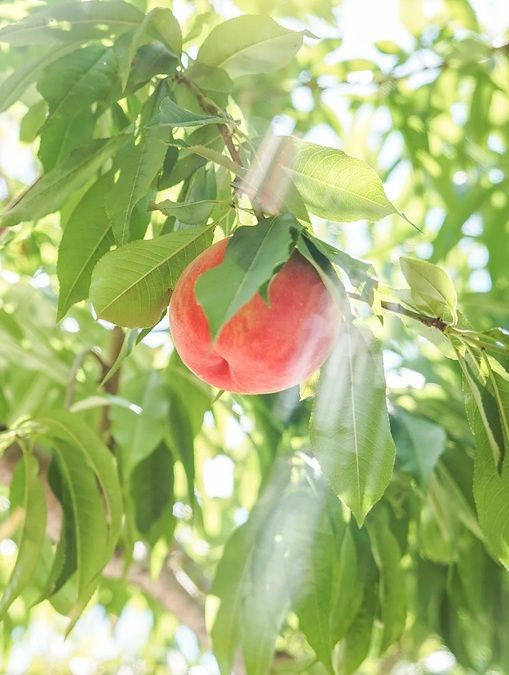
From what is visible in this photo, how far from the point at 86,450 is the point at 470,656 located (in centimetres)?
86

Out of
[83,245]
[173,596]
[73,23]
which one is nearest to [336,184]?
[83,245]

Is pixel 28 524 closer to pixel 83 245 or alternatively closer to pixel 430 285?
pixel 83 245

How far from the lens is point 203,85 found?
0.91 m

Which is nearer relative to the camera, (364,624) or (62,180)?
(62,180)

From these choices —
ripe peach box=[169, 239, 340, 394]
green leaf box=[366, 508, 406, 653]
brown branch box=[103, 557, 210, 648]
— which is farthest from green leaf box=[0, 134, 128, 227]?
brown branch box=[103, 557, 210, 648]

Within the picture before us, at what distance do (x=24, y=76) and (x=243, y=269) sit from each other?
1.57 feet

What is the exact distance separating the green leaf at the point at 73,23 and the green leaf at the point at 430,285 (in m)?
0.43

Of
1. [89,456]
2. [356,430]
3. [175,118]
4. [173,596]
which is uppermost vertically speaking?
[175,118]

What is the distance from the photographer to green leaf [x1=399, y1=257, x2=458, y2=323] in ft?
2.25

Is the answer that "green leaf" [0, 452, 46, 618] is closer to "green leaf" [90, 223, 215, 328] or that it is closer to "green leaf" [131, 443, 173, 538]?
"green leaf" [131, 443, 173, 538]

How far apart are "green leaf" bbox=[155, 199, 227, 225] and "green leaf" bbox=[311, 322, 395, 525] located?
15cm

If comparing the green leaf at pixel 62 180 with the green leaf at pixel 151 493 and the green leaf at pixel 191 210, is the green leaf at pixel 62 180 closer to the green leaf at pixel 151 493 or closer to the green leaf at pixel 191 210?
the green leaf at pixel 191 210

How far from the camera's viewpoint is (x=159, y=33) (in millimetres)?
897

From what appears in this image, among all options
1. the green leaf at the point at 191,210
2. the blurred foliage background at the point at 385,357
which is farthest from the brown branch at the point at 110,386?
the green leaf at the point at 191,210
